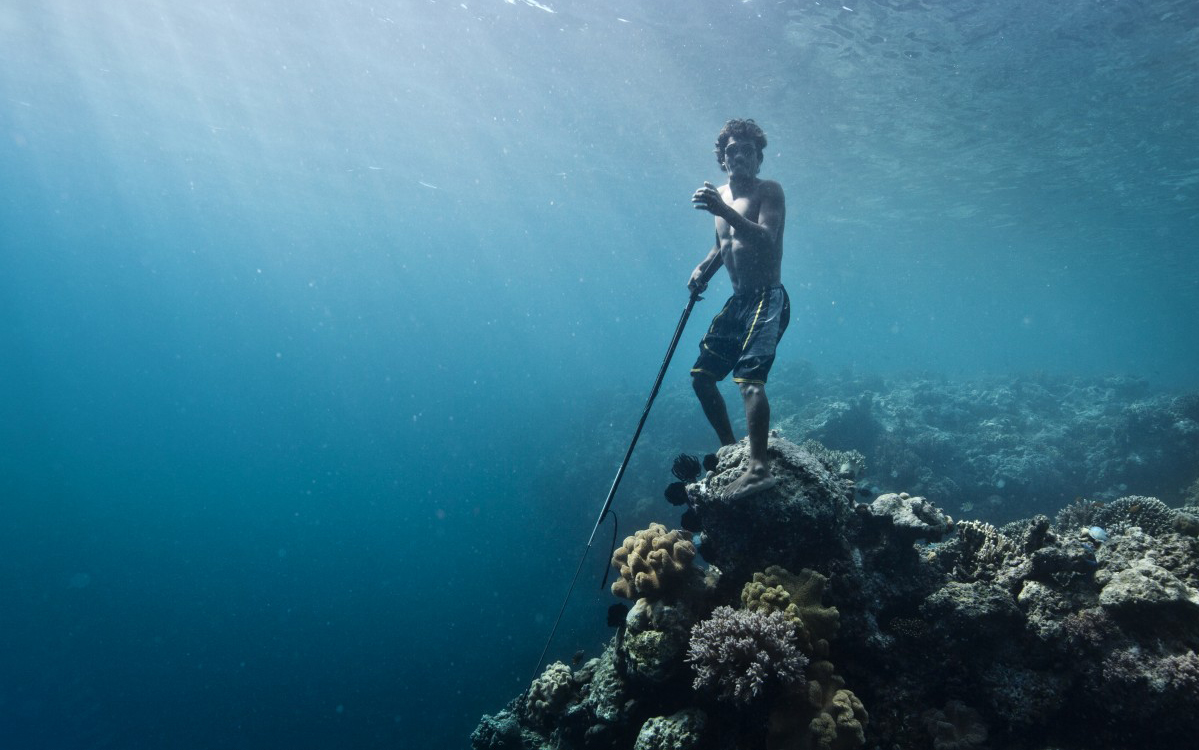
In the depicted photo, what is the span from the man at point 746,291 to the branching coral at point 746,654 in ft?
2.78

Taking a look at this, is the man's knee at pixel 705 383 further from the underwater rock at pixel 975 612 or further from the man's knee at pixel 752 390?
the underwater rock at pixel 975 612

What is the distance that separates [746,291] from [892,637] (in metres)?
2.91

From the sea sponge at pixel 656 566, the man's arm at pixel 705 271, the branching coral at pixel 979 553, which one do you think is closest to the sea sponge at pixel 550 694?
the sea sponge at pixel 656 566

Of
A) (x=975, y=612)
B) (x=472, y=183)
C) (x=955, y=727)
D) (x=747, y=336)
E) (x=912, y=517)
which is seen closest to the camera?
(x=955, y=727)

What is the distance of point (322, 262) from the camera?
96.2 metres

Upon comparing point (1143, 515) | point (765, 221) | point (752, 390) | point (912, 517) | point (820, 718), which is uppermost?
point (1143, 515)

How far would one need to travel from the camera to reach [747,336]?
4160 millimetres

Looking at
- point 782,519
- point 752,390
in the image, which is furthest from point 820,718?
point 752,390

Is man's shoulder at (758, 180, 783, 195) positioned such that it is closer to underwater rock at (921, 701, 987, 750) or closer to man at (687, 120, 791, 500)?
man at (687, 120, 791, 500)

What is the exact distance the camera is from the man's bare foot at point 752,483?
11.2 feet

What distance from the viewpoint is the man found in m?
3.57

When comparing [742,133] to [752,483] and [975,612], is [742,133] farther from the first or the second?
[975,612]

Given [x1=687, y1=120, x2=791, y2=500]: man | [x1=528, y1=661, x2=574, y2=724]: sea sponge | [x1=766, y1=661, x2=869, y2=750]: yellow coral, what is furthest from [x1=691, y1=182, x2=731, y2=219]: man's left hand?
[x1=528, y1=661, x2=574, y2=724]: sea sponge

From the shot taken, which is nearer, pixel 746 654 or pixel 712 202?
pixel 746 654
